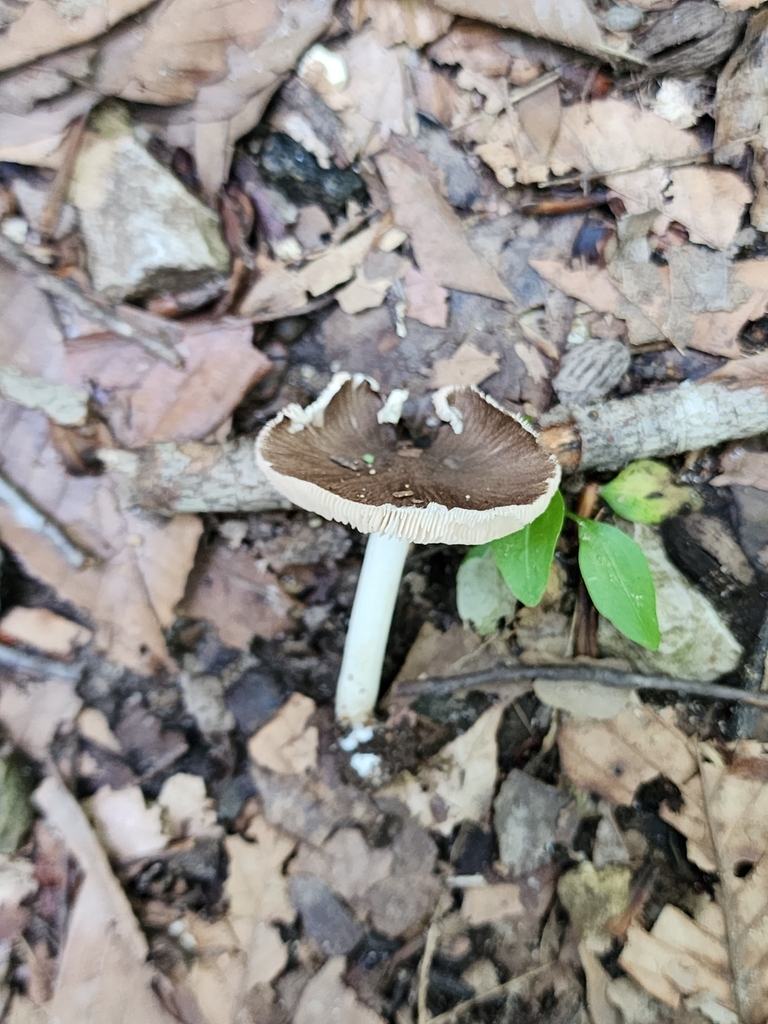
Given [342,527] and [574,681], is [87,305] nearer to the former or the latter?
[342,527]

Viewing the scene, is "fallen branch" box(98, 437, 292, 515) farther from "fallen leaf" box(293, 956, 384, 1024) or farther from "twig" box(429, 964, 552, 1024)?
"twig" box(429, 964, 552, 1024)

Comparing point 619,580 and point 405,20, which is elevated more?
point 405,20

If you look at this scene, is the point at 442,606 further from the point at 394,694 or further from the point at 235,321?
the point at 235,321

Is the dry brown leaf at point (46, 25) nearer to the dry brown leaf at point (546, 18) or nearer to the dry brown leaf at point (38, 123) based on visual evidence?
the dry brown leaf at point (38, 123)

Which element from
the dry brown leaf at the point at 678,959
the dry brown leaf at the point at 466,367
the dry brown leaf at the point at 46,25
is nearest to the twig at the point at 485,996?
the dry brown leaf at the point at 678,959

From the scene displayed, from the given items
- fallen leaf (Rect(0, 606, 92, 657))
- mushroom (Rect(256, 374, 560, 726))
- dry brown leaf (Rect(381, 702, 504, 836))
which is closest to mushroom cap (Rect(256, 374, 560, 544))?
mushroom (Rect(256, 374, 560, 726))

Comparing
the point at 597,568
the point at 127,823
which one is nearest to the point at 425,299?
the point at 597,568
